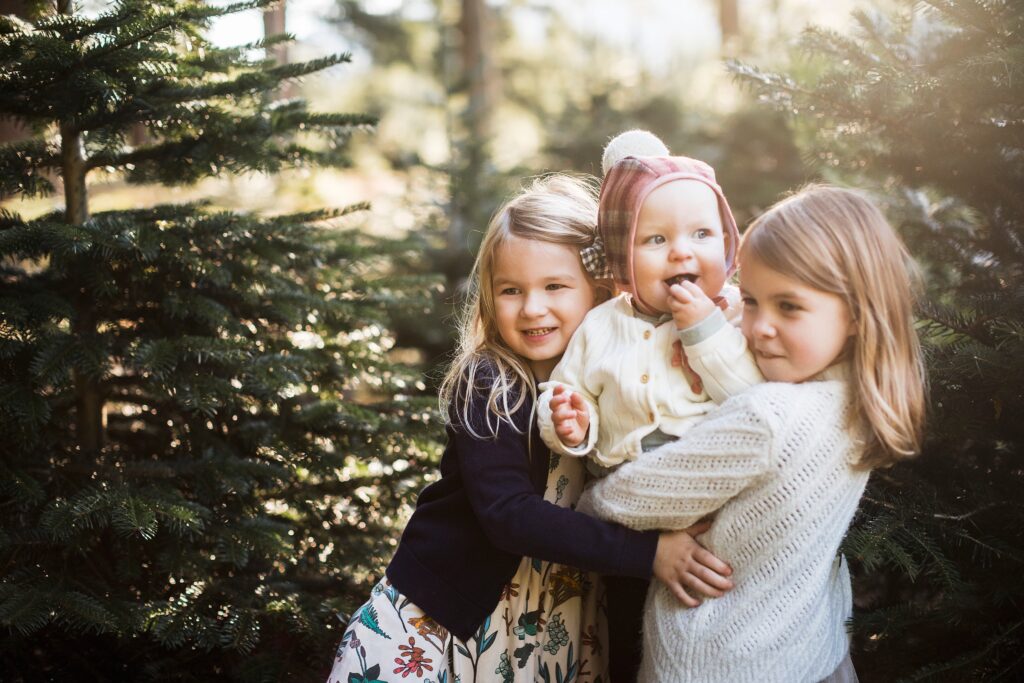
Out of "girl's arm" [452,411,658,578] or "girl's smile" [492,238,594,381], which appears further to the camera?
"girl's smile" [492,238,594,381]

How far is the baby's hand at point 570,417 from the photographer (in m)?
1.80

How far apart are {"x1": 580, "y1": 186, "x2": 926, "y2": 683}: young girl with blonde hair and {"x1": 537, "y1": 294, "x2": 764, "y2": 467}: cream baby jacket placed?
0.06 meters

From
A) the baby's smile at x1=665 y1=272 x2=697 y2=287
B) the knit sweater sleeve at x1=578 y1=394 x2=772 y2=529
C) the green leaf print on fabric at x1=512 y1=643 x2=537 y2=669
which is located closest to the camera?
the knit sweater sleeve at x1=578 y1=394 x2=772 y2=529

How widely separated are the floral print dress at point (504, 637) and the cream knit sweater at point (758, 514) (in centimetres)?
33

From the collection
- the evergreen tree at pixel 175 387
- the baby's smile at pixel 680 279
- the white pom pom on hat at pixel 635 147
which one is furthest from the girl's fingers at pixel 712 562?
the evergreen tree at pixel 175 387

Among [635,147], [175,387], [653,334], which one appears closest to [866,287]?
[653,334]

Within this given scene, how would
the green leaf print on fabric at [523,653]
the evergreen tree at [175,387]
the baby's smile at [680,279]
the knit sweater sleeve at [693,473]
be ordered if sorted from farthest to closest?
the evergreen tree at [175,387] → the green leaf print on fabric at [523,653] → the baby's smile at [680,279] → the knit sweater sleeve at [693,473]

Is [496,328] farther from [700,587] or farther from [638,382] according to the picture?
[700,587]

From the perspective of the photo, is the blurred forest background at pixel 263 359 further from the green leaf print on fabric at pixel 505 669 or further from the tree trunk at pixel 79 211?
the green leaf print on fabric at pixel 505 669

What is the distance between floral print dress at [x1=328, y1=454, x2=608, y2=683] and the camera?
199 cm

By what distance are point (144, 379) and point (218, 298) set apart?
15.2 inches

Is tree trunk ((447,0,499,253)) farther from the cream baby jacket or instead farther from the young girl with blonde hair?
the young girl with blonde hair

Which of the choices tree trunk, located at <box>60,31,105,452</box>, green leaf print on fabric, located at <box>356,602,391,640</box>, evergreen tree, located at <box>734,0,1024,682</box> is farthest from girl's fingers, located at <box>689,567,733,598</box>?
tree trunk, located at <box>60,31,105,452</box>

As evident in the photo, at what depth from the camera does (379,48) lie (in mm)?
13906
